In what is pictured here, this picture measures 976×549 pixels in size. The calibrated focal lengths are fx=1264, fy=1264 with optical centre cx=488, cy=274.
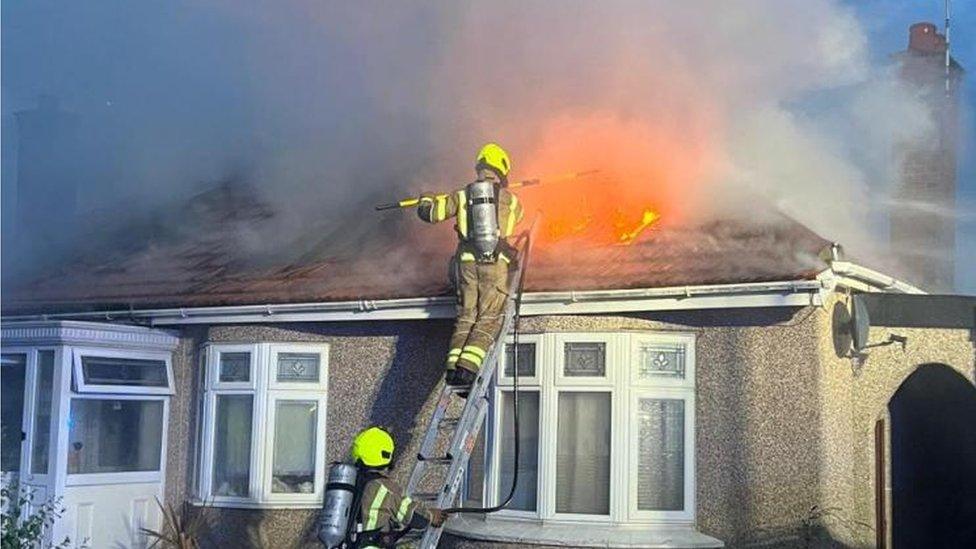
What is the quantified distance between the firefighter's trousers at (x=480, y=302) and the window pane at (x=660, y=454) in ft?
3.54

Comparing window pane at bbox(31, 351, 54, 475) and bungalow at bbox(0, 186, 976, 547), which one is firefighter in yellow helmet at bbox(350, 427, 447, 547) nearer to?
bungalow at bbox(0, 186, 976, 547)

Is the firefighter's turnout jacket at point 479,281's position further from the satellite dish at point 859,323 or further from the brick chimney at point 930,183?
the brick chimney at point 930,183

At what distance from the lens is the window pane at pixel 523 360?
838 centimetres

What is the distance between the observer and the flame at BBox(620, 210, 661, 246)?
27.7 feet

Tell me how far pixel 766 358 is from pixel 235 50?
21.4 feet

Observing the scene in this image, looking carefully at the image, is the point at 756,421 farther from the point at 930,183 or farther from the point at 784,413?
the point at 930,183

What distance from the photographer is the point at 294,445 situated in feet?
31.1

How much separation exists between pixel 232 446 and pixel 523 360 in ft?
8.68

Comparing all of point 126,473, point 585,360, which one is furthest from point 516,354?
point 126,473

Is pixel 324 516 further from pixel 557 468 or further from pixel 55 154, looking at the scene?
pixel 55 154

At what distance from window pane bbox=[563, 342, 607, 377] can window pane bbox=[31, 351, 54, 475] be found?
13.6ft

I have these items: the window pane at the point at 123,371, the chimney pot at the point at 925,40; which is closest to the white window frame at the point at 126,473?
the window pane at the point at 123,371

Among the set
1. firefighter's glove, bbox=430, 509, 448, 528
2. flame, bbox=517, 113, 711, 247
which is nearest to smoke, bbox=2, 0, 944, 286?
flame, bbox=517, 113, 711, 247

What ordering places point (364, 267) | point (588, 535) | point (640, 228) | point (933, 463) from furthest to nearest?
point (364, 267) < point (933, 463) < point (640, 228) < point (588, 535)
